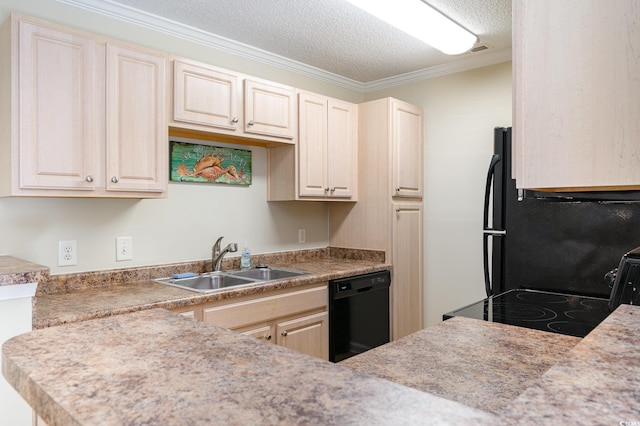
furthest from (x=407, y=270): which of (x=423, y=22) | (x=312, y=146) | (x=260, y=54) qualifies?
(x=260, y=54)

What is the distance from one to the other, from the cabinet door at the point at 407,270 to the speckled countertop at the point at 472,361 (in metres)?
1.85

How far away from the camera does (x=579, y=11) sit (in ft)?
2.16

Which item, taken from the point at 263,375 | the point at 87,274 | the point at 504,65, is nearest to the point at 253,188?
the point at 87,274

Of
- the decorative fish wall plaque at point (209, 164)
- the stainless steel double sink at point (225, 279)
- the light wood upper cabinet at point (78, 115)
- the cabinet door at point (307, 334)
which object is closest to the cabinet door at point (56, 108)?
the light wood upper cabinet at point (78, 115)

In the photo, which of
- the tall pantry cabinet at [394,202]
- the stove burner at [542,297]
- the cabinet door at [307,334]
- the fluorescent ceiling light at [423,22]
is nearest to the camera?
the stove burner at [542,297]

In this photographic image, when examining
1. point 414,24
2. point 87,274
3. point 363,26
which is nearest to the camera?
point 87,274

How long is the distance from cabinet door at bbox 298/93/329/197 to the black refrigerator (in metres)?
1.30

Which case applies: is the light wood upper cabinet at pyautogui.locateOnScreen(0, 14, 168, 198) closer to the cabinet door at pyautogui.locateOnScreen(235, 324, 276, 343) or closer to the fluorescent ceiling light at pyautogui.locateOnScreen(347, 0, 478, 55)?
the cabinet door at pyautogui.locateOnScreen(235, 324, 276, 343)

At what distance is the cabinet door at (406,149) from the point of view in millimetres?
3326

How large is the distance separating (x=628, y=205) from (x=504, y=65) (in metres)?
1.60

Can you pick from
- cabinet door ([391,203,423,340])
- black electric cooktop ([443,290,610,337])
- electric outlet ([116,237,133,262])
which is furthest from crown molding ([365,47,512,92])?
electric outlet ([116,237,133,262])

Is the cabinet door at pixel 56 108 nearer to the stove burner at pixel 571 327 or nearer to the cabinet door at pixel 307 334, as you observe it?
the cabinet door at pixel 307 334

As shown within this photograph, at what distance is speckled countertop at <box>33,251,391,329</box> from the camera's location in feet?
5.80

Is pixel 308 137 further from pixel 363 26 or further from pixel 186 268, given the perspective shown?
pixel 186 268
